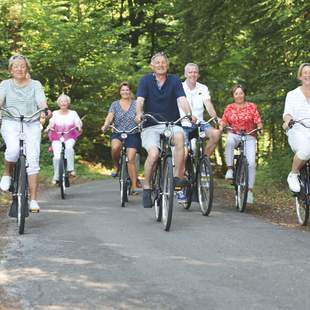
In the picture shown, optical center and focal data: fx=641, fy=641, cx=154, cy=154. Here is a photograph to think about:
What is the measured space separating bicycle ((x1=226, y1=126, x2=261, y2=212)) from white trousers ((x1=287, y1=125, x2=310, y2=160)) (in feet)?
5.46

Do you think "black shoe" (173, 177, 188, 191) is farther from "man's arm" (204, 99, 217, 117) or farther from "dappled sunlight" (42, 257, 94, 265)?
"dappled sunlight" (42, 257, 94, 265)

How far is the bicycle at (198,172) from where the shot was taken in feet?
31.2

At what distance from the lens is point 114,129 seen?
38.1ft

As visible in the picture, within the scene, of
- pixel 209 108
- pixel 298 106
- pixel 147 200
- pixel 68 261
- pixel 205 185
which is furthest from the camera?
pixel 209 108

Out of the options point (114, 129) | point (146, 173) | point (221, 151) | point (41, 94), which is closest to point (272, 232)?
point (146, 173)

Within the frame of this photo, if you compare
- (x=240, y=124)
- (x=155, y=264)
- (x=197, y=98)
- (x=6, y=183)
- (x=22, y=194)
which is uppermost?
(x=197, y=98)

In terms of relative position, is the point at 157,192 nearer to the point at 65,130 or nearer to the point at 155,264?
the point at 155,264

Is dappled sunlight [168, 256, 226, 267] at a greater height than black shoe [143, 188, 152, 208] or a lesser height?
lesser

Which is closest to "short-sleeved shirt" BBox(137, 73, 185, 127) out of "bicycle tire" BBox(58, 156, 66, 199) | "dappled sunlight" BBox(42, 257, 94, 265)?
"dappled sunlight" BBox(42, 257, 94, 265)

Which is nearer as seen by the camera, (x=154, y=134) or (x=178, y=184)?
(x=178, y=184)

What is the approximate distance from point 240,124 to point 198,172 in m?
1.44

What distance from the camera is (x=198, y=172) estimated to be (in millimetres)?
9867

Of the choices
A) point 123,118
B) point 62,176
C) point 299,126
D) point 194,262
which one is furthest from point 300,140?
point 62,176

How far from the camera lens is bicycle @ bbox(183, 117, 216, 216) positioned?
9.52m
